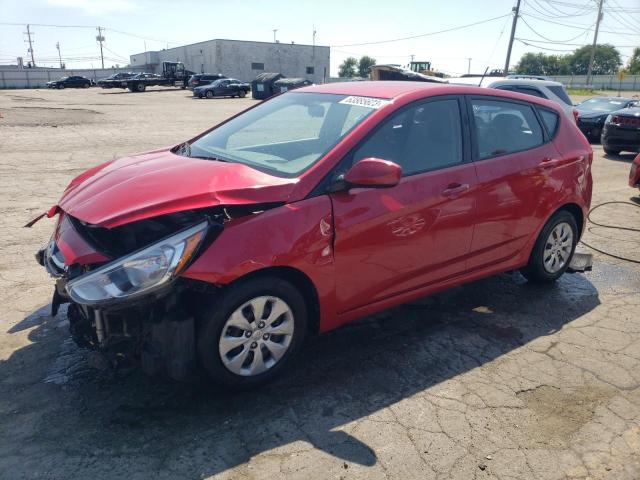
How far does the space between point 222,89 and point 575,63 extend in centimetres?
10244

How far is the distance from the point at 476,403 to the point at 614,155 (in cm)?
1240

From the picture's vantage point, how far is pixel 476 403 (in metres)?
3.14

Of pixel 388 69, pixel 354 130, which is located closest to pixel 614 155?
pixel 388 69

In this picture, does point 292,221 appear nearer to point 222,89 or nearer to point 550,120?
point 550,120

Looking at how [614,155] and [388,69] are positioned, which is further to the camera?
[388,69]

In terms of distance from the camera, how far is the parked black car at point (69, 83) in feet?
155

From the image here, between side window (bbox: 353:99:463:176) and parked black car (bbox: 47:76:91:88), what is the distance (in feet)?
169

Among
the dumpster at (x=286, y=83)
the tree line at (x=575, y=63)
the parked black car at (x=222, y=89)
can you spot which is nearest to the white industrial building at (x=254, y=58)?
the parked black car at (x=222, y=89)

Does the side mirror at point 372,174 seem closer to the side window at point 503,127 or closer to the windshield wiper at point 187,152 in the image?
the windshield wiper at point 187,152

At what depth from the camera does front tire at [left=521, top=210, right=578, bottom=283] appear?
4.62m

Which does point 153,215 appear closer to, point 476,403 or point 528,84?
point 476,403

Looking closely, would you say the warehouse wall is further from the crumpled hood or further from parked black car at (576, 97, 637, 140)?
the crumpled hood

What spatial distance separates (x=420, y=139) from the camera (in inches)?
146

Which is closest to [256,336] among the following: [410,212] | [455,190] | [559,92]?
[410,212]
